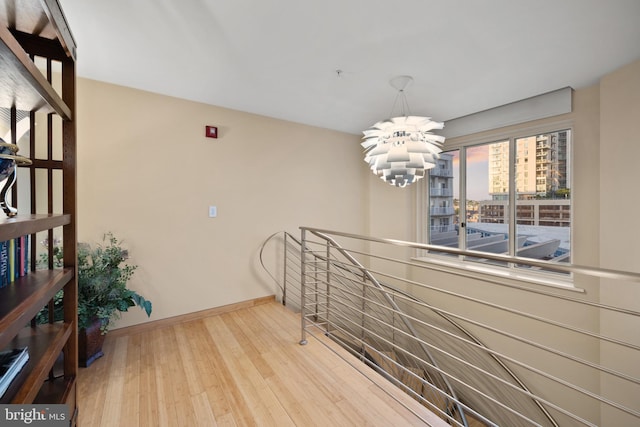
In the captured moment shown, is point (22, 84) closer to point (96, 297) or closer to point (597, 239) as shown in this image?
point (96, 297)

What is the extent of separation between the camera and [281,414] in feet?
4.99

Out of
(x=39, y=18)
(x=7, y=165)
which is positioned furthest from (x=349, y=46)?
(x=7, y=165)

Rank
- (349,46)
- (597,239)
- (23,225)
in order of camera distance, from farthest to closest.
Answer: (597,239)
(349,46)
(23,225)

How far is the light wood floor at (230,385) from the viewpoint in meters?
1.49

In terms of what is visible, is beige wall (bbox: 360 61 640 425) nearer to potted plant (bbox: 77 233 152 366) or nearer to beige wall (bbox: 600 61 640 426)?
beige wall (bbox: 600 61 640 426)

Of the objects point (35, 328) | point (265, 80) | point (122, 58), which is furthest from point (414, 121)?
point (35, 328)

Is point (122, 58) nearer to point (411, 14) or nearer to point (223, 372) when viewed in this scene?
point (411, 14)

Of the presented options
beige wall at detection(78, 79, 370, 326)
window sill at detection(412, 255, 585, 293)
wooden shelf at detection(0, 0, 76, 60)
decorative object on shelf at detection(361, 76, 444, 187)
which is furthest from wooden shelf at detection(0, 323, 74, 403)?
window sill at detection(412, 255, 585, 293)

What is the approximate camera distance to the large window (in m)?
2.84

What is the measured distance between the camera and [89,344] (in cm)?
193

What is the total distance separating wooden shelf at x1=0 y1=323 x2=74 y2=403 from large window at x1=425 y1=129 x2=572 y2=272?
12.9 ft

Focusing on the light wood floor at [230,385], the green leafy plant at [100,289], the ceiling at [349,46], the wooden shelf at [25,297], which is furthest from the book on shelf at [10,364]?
the ceiling at [349,46]

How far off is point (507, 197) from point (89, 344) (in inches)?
172

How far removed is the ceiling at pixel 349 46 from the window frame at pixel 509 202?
480 millimetres
